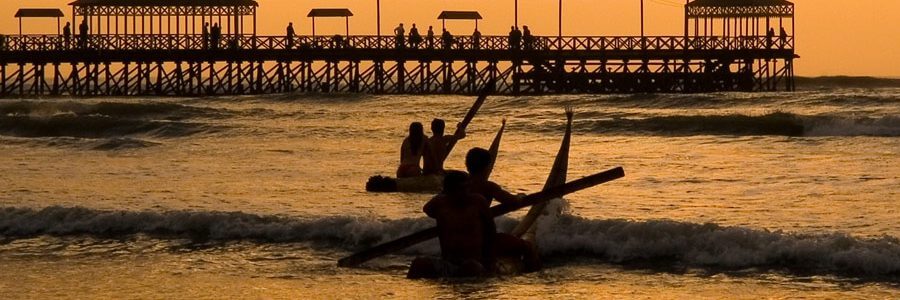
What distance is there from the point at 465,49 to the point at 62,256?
40.3m

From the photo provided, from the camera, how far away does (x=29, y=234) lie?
18125 millimetres

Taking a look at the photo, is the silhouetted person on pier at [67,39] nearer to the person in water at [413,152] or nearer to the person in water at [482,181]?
the person in water at [413,152]

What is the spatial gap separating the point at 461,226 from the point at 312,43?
4291 centimetres

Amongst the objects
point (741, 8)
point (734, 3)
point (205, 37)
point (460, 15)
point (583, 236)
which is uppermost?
point (734, 3)

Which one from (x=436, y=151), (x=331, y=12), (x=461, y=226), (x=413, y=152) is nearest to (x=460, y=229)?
(x=461, y=226)

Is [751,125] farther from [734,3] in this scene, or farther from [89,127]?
[734,3]

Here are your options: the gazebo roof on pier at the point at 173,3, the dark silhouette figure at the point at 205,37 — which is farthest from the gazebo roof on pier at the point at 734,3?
the dark silhouette figure at the point at 205,37

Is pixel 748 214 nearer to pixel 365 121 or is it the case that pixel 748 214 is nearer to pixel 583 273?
pixel 583 273

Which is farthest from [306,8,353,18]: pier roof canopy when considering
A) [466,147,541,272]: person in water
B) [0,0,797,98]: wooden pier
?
[466,147,541,272]: person in water

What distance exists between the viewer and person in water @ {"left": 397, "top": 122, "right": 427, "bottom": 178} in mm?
21375

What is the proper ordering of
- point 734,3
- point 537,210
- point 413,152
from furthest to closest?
point 734,3, point 413,152, point 537,210

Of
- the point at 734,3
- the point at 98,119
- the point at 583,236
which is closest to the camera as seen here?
the point at 583,236

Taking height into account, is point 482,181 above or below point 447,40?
below

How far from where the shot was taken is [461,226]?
13914 mm
